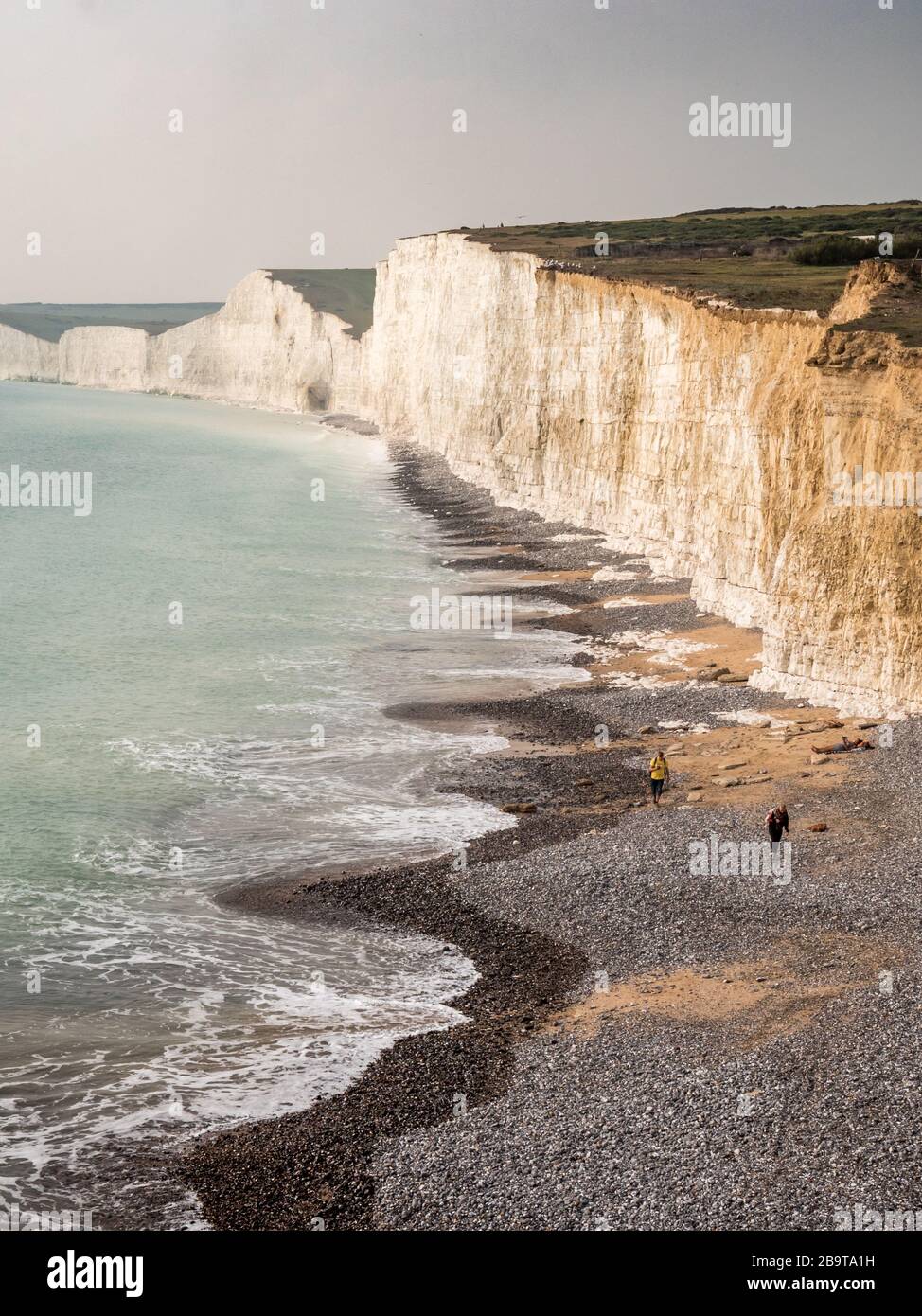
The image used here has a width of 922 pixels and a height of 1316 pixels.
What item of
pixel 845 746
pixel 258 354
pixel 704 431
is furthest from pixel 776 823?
pixel 258 354

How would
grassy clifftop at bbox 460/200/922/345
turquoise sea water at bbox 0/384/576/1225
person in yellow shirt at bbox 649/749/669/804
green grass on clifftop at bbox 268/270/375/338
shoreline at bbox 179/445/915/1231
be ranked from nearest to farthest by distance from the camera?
shoreline at bbox 179/445/915/1231
turquoise sea water at bbox 0/384/576/1225
person in yellow shirt at bbox 649/749/669/804
grassy clifftop at bbox 460/200/922/345
green grass on clifftop at bbox 268/270/375/338

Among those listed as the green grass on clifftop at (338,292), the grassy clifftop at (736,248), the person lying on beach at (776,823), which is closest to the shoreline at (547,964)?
the person lying on beach at (776,823)

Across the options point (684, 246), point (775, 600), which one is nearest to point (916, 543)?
point (775, 600)

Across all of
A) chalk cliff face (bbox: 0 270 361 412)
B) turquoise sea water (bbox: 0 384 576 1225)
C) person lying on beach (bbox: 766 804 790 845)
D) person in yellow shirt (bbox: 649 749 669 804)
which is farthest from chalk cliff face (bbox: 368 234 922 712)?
chalk cliff face (bbox: 0 270 361 412)

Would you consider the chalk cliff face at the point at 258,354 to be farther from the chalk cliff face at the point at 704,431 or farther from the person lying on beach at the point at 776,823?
the person lying on beach at the point at 776,823

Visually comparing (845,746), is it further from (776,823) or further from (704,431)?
(704,431)

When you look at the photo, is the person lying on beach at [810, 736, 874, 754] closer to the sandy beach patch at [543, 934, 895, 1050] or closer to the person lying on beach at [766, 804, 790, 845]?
the person lying on beach at [766, 804, 790, 845]
